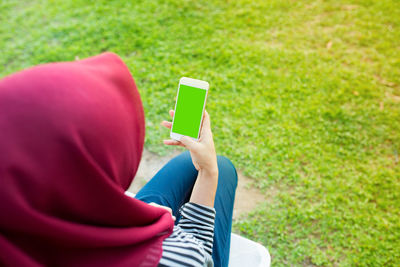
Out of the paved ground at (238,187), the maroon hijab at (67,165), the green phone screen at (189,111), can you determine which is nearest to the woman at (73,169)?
the maroon hijab at (67,165)

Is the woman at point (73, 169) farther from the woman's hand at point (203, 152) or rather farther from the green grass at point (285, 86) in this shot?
the green grass at point (285, 86)

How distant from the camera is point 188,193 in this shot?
1.70 metres

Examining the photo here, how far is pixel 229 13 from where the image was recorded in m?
3.79

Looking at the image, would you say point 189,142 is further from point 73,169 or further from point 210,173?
point 73,169

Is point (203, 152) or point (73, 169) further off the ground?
point (73, 169)

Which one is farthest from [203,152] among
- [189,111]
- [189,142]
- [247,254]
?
[247,254]

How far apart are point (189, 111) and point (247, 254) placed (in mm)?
876

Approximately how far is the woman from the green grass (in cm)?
159

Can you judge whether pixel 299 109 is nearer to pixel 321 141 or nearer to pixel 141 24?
pixel 321 141

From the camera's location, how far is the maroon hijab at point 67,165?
68 cm

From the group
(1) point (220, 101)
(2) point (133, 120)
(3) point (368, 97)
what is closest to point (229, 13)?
(1) point (220, 101)

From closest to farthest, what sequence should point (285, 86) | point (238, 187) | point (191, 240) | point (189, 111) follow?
point (191, 240)
point (189, 111)
point (238, 187)
point (285, 86)

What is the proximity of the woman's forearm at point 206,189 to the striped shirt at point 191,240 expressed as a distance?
35 millimetres

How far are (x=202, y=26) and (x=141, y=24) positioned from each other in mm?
821
